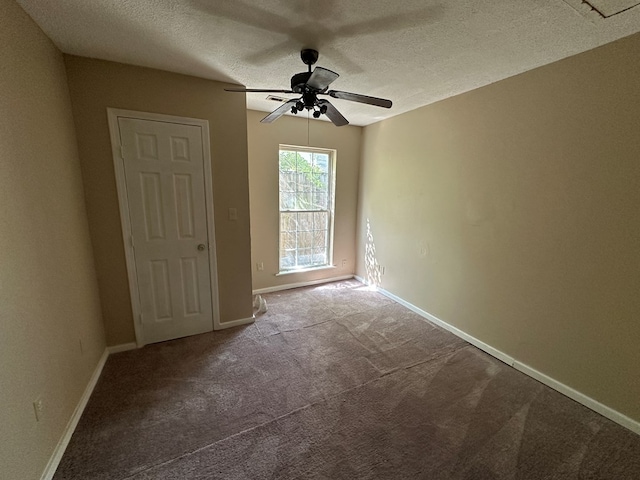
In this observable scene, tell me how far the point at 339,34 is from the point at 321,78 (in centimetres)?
37

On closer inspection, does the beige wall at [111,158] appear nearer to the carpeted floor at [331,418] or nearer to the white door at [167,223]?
the white door at [167,223]

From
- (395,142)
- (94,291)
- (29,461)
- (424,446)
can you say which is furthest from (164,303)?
(395,142)

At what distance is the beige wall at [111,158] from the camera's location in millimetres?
2100

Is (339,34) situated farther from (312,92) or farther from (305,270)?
(305,270)

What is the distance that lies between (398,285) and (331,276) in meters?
1.21

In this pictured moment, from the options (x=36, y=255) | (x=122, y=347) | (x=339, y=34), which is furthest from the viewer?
(x=122, y=347)

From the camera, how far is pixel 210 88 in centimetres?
246

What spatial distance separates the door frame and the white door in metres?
0.03

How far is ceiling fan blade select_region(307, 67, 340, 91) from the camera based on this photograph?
61.7 inches

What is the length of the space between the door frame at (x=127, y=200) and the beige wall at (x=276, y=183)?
1.06 metres

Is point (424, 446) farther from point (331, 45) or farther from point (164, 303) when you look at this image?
point (331, 45)

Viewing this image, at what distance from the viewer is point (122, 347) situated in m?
2.43

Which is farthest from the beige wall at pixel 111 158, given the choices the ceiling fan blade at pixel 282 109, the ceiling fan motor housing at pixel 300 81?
the ceiling fan motor housing at pixel 300 81

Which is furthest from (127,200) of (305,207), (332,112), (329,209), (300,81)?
(329,209)
